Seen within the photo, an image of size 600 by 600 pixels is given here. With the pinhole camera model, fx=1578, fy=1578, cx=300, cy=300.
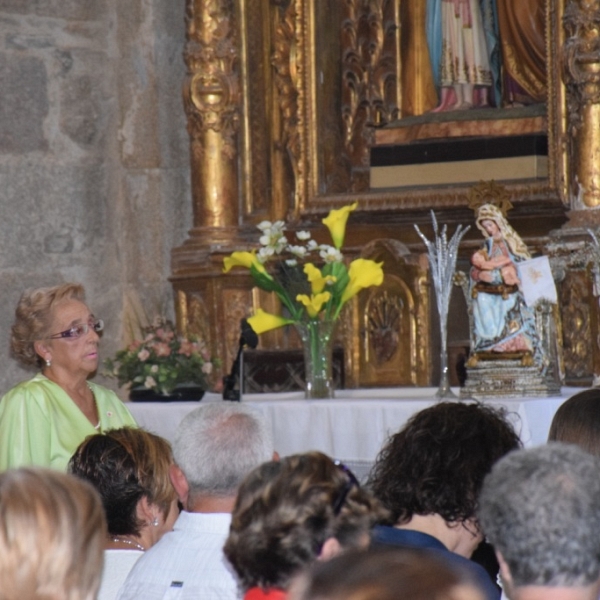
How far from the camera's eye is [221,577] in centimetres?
342

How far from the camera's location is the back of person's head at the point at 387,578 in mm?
1817

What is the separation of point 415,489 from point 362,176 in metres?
5.39

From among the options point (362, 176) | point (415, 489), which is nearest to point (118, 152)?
Result: point (362, 176)

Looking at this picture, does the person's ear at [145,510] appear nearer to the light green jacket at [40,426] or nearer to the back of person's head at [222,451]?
the back of person's head at [222,451]

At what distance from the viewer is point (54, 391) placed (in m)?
5.44

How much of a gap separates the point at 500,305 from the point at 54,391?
1.91m

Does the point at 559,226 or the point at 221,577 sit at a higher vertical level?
the point at 559,226

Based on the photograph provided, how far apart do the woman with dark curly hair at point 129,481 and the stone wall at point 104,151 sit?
508 centimetres

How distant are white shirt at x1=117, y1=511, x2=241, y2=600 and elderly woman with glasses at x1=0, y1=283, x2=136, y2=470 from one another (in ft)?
5.83

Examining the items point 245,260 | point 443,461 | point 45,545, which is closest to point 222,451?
point 443,461

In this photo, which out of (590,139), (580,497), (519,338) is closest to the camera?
(580,497)

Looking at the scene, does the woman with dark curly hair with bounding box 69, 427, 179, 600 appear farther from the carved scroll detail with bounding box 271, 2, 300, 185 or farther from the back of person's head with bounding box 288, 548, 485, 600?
the carved scroll detail with bounding box 271, 2, 300, 185

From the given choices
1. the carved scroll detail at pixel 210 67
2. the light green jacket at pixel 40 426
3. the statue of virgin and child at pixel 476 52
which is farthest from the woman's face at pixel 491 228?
the carved scroll detail at pixel 210 67

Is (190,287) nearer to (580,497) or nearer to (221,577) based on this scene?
(221,577)
